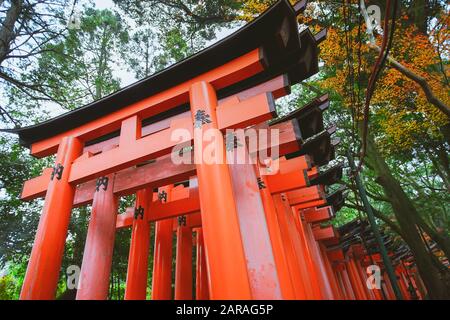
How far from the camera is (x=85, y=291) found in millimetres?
3797

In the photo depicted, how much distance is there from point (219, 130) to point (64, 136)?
314 cm

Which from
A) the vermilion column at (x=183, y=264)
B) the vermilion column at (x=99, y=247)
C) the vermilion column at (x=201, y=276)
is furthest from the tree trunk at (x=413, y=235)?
the vermilion column at (x=99, y=247)

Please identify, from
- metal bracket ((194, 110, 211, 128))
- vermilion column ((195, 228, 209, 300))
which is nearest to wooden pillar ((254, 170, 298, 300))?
metal bracket ((194, 110, 211, 128))

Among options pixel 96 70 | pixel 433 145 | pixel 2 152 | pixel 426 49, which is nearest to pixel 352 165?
pixel 426 49

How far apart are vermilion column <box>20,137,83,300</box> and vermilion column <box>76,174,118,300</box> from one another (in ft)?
1.35

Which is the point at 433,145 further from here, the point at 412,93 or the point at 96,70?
the point at 96,70

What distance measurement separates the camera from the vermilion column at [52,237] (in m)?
3.42

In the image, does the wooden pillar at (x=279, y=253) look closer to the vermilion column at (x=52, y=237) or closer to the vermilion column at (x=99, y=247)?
the vermilion column at (x=99, y=247)

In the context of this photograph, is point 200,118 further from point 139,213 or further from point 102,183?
point 139,213

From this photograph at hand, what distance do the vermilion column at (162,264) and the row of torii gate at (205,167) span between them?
4cm

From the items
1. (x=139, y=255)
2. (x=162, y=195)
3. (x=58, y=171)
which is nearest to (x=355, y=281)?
(x=162, y=195)

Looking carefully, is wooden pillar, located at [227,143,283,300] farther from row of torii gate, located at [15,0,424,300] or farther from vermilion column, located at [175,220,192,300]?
vermilion column, located at [175,220,192,300]

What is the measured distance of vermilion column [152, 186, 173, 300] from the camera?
554 centimetres
